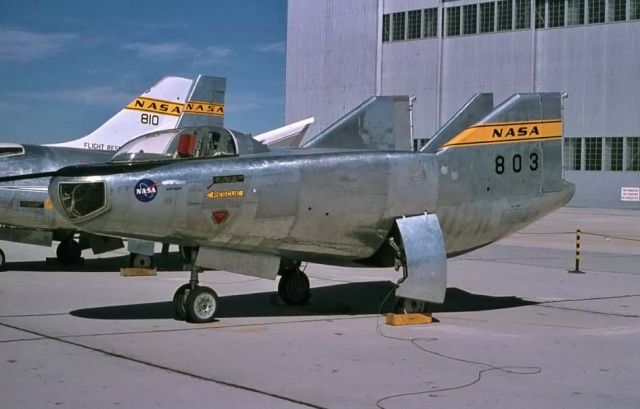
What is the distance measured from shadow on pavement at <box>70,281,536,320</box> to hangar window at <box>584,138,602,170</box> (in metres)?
36.9

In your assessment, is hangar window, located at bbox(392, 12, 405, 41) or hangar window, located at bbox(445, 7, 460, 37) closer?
hangar window, located at bbox(445, 7, 460, 37)

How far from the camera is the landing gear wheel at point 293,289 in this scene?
12633 millimetres

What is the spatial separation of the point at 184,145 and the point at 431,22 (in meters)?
45.3

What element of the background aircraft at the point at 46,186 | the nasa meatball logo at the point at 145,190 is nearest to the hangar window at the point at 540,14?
the background aircraft at the point at 46,186

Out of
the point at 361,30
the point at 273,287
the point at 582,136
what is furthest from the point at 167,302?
the point at 361,30

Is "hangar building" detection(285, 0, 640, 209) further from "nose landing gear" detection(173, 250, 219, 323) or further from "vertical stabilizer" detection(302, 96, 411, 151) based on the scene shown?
"nose landing gear" detection(173, 250, 219, 323)

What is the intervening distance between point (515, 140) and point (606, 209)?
130ft

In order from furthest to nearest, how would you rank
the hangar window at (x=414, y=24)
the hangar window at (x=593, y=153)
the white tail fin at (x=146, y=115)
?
the hangar window at (x=414, y=24) → the hangar window at (x=593, y=153) → the white tail fin at (x=146, y=115)

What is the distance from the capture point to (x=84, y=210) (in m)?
9.65

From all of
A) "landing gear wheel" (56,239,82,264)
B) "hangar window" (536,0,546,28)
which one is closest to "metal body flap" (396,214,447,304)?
"landing gear wheel" (56,239,82,264)

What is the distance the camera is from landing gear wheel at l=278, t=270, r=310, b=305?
12633 mm

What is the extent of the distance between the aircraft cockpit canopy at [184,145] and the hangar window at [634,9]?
41322 mm

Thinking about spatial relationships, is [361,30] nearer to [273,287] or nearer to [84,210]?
[273,287]

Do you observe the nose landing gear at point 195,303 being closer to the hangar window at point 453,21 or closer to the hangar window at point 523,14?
the hangar window at point 523,14
